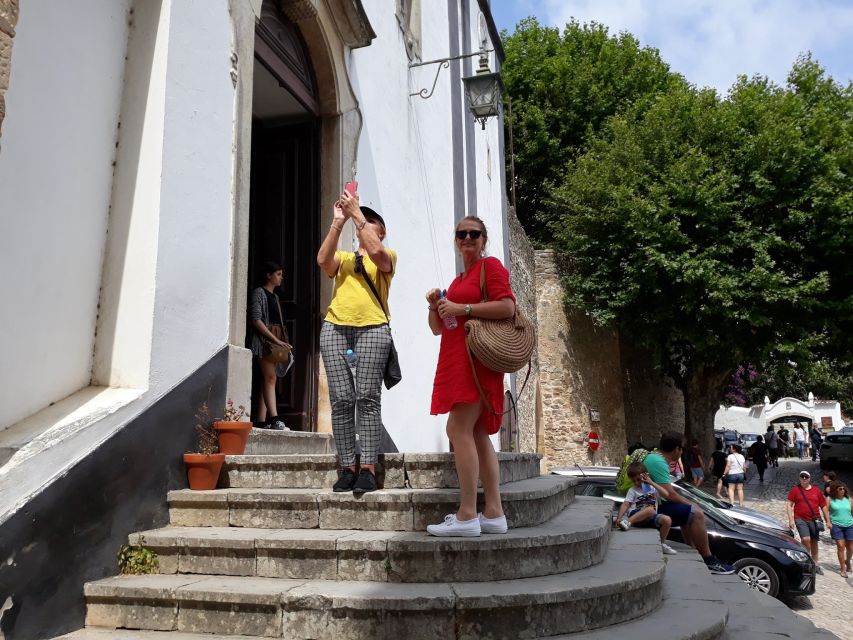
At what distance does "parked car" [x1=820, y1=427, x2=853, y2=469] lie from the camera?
838 inches

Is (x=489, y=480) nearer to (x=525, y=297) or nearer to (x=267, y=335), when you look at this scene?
(x=267, y=335)

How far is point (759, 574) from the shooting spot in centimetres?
748

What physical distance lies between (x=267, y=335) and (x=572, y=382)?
591 inches

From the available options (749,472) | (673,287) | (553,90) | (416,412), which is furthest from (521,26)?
(416,412)

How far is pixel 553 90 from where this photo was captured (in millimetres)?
23844

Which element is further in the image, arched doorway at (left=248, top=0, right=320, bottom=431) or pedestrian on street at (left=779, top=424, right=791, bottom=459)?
pedestrian on street at (left=779, top=424, right=791, bottom=459)

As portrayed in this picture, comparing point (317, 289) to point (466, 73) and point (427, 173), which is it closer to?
point (427, 173)

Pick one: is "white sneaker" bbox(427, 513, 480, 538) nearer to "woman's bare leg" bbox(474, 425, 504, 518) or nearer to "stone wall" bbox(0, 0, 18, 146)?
"woman's bare leg" bbox(474, 425, 504, 518)

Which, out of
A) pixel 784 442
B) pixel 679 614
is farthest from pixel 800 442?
pixel 679 614

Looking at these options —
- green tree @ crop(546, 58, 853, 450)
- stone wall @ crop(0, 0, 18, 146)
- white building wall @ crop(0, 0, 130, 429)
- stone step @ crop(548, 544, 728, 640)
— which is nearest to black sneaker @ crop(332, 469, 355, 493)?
stone step @ crop(548, 544, 728, 640)

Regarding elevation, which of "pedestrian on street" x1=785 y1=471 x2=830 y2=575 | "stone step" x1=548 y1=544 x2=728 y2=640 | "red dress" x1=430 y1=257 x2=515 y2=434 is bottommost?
"pedestrian on street" x1=785 y1=471 x2=830 y2=575

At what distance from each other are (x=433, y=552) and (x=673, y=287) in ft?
48.5

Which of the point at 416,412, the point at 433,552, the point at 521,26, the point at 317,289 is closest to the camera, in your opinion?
the point at 433,552

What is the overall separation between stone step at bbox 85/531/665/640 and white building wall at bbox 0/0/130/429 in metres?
1.21
